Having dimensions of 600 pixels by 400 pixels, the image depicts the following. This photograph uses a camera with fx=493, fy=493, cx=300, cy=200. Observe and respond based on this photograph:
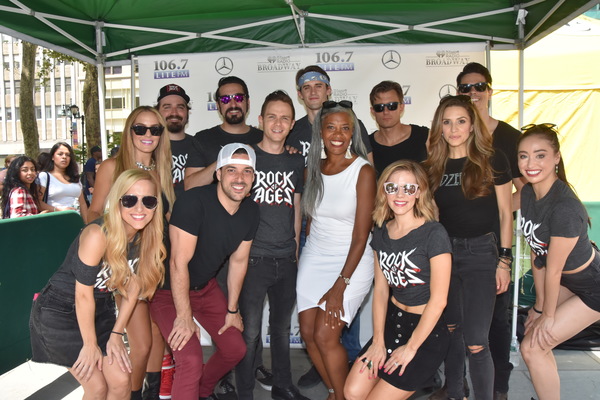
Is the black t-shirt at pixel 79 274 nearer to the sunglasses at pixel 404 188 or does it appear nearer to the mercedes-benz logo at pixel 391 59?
the sunglasses at pixel 404 188

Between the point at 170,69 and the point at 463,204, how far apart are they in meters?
3.61

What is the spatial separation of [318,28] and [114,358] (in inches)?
152

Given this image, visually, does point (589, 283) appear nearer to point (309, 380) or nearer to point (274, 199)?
point (274, 199)

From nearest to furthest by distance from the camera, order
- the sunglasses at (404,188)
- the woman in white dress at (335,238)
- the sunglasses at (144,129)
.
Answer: the sunglasses at (404,188), the woman in white dress at (335,238), the sunglasses at (144,129)

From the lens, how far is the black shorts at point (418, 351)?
270 cm

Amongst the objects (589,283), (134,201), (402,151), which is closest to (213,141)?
(134,201)

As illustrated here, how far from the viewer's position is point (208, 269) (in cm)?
321

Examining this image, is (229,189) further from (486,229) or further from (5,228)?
(5,228)

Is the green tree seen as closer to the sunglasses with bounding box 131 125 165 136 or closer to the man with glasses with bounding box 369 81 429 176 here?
A: the sunglasses with bounding box 131 125 165 136

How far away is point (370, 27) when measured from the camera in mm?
5254

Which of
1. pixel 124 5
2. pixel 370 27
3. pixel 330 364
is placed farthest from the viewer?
pixel 370 27

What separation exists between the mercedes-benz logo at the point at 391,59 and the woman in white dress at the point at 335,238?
2.08 m

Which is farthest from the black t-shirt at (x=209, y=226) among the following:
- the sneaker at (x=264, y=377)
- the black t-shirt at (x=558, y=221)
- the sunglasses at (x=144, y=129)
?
the black t-shirt at (x=558, y=221)

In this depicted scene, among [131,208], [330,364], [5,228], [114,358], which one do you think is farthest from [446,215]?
[5,228]
